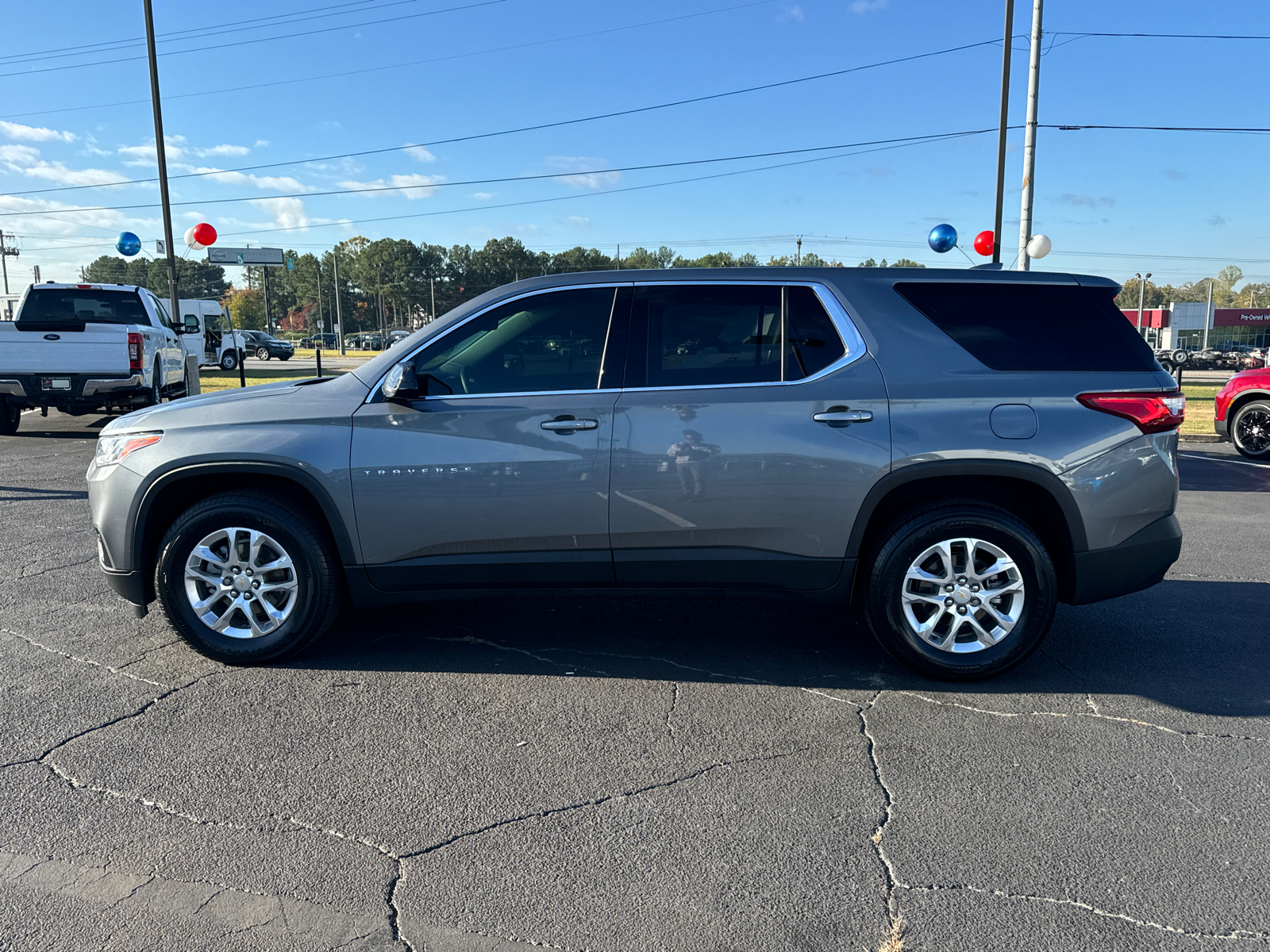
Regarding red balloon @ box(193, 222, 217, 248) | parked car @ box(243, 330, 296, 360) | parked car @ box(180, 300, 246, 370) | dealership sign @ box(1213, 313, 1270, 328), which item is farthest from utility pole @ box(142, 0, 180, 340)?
dealership sign @ box(1213, 313, 1270, 328)

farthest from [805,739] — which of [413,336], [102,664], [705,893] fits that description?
[102,664]

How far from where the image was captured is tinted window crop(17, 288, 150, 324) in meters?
12.9

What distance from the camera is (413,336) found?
13.8 ft

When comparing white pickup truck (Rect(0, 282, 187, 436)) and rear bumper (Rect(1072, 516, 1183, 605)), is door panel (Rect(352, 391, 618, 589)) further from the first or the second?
white pickup truck (Rect(0, 282, 187, 436))

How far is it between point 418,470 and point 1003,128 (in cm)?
1705

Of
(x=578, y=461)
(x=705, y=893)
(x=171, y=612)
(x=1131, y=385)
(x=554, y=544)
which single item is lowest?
(x=705, y=893)

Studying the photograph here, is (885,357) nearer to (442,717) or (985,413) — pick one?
(985,413)

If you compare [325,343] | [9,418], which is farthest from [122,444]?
[325,343]

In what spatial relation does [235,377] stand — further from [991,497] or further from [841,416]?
[991,497]

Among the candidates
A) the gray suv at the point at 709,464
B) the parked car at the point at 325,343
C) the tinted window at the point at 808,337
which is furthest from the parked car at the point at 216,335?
the parked car at the point at 325,343

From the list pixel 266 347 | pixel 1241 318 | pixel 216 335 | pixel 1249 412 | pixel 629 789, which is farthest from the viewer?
pixel 1241 318

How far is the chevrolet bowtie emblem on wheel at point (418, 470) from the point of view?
3.97 meters

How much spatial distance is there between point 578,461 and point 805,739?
4.89ft

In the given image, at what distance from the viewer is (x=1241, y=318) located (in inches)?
3147
